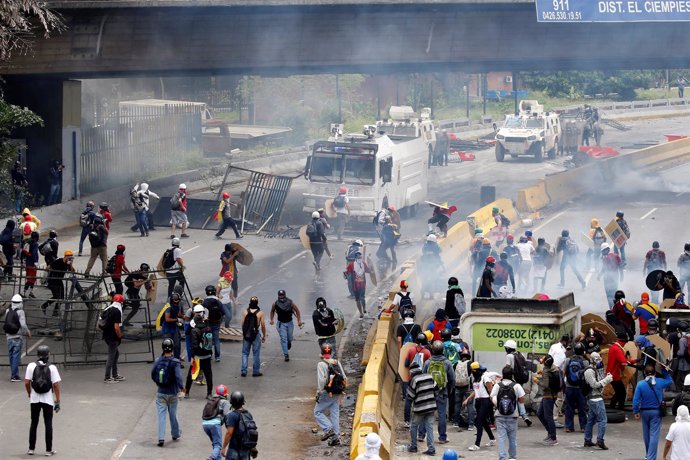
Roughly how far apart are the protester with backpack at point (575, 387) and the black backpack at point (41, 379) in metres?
6.50

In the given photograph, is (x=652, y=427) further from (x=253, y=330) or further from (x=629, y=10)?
(x=629, y=10)

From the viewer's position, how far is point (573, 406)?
17.3 m

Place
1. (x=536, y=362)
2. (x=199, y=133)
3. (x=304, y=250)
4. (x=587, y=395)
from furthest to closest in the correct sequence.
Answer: (x=199, y=133) → (x=304, y=250) → (x=536, y=362) → (x=587, y=395)

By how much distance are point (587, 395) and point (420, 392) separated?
2.32 metres

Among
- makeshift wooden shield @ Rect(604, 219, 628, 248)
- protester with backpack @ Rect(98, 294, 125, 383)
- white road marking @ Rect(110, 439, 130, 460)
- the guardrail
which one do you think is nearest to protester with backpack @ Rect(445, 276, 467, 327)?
the guardrail

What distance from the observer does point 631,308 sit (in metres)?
20.5

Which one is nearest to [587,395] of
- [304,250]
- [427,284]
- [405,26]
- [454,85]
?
[427,284]

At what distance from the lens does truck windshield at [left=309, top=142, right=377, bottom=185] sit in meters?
34.7

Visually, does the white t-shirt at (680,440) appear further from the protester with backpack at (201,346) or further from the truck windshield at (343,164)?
the truck windshield at (343,164)

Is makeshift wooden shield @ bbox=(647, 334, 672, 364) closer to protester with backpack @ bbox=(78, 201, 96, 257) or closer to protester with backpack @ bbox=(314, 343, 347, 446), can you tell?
protester with backpack @ bbox=(314, 343, 347, 446)

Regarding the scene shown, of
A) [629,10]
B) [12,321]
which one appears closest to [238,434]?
[12,321]

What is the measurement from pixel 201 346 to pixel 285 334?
276 centimetres

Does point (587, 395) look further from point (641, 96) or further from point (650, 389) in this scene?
point (641, 96)

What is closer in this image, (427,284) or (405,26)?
(427,284)
